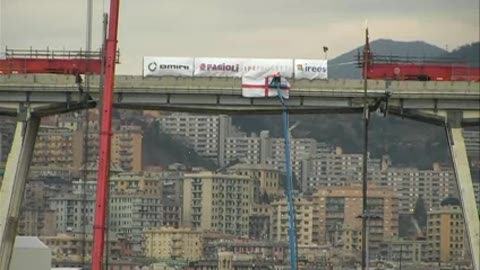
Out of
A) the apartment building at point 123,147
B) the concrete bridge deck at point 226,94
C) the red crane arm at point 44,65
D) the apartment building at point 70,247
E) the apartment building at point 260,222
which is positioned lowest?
the apartment building at point 70,247

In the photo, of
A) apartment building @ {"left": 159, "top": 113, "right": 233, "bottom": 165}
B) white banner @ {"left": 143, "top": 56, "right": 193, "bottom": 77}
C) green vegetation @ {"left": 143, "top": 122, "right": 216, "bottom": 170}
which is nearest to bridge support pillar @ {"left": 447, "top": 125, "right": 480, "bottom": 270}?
white banner @ {"left": 143, "top": 56, "right": 193, "bottom": 77}

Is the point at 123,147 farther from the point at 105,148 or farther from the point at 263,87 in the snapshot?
the point at 105,148

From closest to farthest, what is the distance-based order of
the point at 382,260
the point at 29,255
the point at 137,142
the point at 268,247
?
the point at 29,255
the point at 382,260
the point at 268,247
the point at 137,142

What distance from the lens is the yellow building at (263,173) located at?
621 feet

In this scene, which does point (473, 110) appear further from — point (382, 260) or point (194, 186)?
point (194, 186)

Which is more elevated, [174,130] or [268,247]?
[174,130]

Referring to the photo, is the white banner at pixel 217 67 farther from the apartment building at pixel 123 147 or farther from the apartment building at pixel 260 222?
the apartment building at pixel 260 222

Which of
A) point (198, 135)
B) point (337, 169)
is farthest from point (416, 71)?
point (198, 135)

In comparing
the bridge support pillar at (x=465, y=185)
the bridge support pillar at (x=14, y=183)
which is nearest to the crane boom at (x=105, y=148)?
the bridge support pillar at (x=14, y=183)

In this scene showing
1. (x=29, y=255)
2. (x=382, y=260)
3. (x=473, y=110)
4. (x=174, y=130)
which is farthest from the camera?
(x=174, y=130)

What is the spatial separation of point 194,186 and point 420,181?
938 inches

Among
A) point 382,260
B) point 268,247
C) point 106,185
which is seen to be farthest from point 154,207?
point 106,185

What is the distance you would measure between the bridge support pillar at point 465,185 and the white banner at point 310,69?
548cm

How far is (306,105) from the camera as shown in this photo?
70.8 metres
